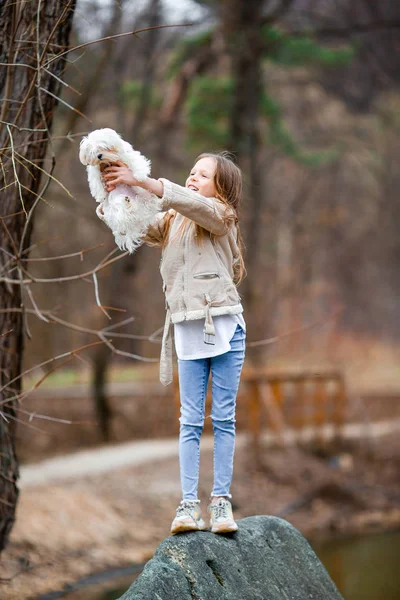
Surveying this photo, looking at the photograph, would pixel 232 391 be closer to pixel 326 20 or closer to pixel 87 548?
pixel 87 548

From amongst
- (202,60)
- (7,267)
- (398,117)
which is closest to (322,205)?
(398,117)

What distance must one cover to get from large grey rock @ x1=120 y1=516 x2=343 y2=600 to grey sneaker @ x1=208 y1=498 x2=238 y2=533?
0.05 meters

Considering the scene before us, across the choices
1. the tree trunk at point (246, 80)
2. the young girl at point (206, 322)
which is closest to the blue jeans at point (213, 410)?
the young girl at point (206, 322)

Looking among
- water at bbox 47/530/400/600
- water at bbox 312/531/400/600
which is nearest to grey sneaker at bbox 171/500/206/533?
water at bbox 47/530/400/600

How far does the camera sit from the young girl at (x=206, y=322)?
11.2 ft

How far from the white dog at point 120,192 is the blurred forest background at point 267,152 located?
63cm

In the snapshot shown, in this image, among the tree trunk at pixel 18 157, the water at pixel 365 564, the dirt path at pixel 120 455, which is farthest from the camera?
the dirt path at pixel 120 455

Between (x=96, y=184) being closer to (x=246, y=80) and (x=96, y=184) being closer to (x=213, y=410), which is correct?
(x=213, y=410)

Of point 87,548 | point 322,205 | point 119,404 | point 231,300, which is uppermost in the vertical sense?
point 322,205

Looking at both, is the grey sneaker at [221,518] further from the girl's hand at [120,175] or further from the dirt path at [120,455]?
the dirt path at [120,455]

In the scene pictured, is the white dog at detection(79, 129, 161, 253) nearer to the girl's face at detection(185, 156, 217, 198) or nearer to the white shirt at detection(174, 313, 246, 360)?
the girl's face at detection(185, 156, 217, 198)

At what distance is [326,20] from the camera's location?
12.3 m

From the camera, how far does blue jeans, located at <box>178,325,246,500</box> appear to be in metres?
3.41

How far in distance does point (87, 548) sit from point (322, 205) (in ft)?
59.2
